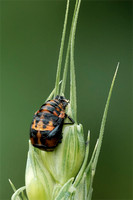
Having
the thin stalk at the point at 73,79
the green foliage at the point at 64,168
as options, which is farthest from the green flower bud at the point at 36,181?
the thin stalk at the point at 73,79

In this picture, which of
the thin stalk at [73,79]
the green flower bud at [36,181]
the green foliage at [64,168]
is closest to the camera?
the thin stalk at [73,79]

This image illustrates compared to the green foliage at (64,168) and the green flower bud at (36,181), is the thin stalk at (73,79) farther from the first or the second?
the green flower bud at (36,181)

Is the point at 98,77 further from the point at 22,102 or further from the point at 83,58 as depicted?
the point at 22,102

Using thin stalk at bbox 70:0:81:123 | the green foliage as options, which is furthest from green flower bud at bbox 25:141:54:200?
thin stalk at bbox 70:0:81:123

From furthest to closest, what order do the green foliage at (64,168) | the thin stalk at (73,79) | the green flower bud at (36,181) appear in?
the green flower bud at (36,181)
the green foliage at (64,168)
the thin stalk at (73,79)

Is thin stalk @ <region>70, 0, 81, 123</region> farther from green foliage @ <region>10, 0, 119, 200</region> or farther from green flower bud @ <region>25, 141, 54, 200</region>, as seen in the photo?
green flower bud @ <region>25, 141, 54, 200</region>

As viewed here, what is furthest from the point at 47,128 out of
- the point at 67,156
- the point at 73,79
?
the point at 73,79

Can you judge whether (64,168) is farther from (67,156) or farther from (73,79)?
(73,79)
